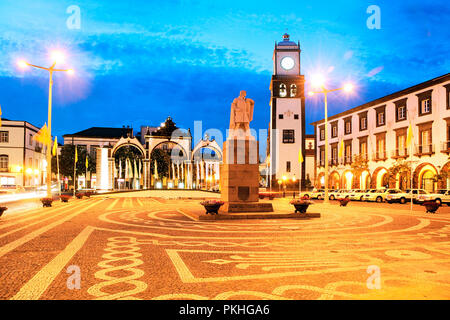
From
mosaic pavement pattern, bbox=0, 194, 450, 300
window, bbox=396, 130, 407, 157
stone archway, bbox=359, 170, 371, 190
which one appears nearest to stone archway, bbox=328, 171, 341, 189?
stone archway, bbox=359, 170, 371, 190

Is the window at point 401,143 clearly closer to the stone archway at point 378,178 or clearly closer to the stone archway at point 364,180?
the stone archway at point 378,178

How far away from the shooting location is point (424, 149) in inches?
1410

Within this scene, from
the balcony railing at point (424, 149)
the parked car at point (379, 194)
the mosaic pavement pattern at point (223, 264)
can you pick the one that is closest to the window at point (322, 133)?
the balcony railing at point (424, 149)

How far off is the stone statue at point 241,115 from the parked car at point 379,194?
22.3 metres

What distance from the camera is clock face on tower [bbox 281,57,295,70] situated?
61.5 meters

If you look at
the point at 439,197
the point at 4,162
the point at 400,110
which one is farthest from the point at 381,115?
the point at 4,162

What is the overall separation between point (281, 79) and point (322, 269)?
56217 mm

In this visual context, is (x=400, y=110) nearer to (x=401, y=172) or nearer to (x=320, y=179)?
(x=401, y=172)

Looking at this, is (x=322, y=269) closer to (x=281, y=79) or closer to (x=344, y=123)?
(x=344, y=123)

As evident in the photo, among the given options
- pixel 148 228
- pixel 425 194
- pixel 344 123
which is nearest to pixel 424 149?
pixel 425 194

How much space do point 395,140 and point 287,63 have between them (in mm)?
26742

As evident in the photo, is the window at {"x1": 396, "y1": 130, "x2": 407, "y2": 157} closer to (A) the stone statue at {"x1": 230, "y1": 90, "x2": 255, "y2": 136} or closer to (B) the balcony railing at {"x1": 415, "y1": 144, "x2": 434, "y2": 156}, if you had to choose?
(B) the balcony railing at {"x1": 415, "y1": 144, "x2": 434, "y2": 156}

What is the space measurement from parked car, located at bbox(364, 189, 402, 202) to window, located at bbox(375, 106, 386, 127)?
33.8 feet
